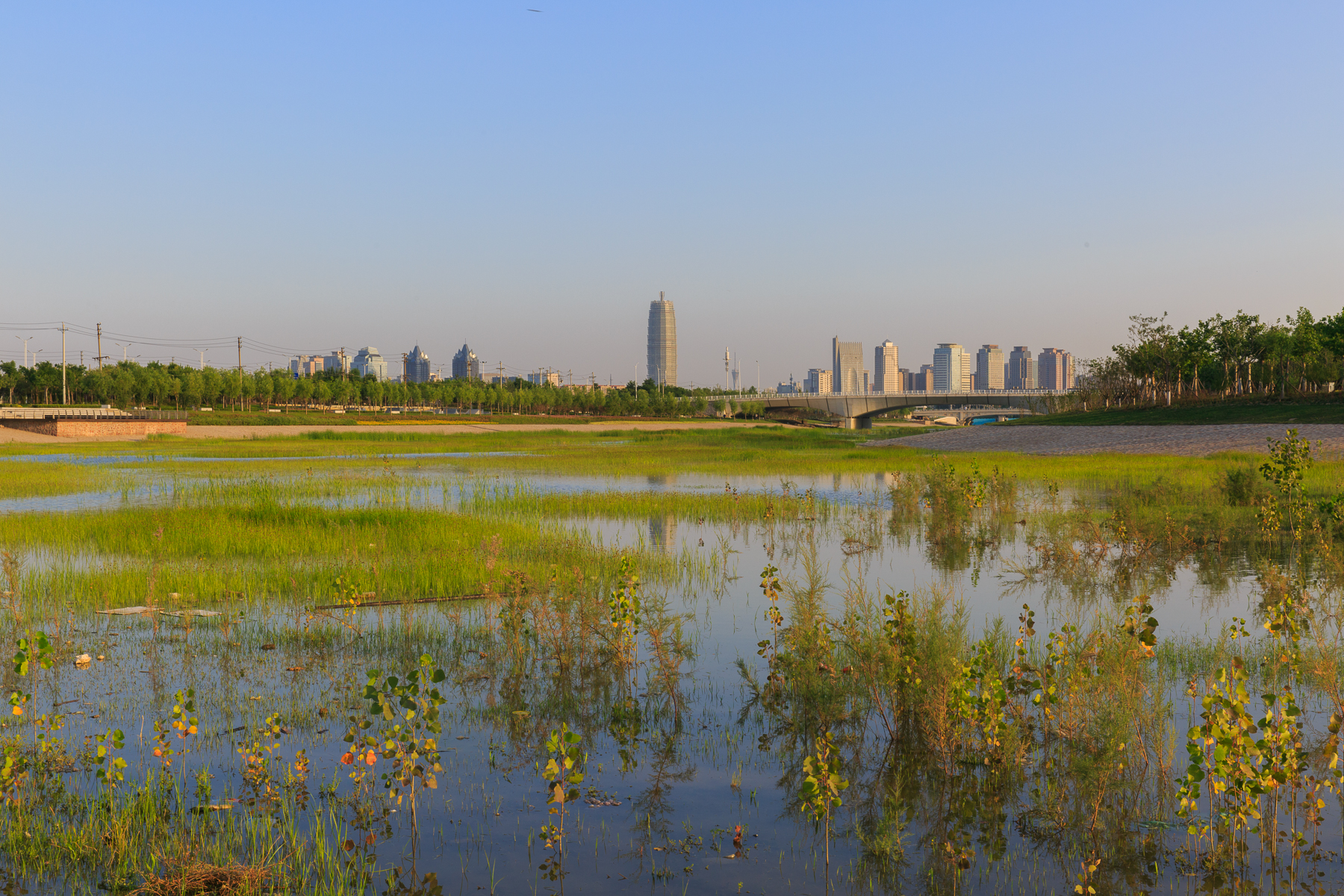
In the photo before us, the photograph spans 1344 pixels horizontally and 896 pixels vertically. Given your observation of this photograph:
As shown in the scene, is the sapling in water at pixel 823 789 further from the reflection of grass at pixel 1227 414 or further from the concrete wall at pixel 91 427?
the concrete wall at pixel 91 427

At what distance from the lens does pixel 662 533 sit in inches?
759

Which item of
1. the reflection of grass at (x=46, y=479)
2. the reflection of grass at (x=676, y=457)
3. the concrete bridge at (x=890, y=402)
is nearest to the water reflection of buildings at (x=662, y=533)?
the reflection of grass at (x=676, y=457)

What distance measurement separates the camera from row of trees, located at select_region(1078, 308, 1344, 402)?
2655 inches

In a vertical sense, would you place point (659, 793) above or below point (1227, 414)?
below

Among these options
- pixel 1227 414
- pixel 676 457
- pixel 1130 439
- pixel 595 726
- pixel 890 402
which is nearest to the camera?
pixel 595 726

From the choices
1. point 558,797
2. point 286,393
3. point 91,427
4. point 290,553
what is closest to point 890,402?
point 286,393

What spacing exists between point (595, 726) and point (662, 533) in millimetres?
11779

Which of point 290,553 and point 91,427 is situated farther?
point 91,427

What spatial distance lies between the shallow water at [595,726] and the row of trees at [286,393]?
11340cm

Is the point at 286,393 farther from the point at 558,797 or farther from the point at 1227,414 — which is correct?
the point at 558,797

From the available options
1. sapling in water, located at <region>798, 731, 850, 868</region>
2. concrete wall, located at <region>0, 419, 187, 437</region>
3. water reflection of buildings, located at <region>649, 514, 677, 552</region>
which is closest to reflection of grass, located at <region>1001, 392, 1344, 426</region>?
water reflection of buildings, located at <region>649, 514, 677, 552</region>

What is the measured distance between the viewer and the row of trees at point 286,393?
11394 centimetres

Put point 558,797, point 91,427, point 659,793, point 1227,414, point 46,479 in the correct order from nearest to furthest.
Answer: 1. point 558,797
2. point 659,793
3. point 46,479
4. point 1227,414
5. point 91,427

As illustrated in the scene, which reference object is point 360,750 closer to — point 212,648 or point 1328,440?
point 212,648
